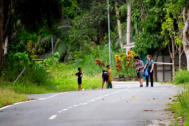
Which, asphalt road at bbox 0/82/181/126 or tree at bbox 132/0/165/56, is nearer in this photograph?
asphalt road at bbox 0/82/181/126

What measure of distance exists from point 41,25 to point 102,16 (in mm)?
40381

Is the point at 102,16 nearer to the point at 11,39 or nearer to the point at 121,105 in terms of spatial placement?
the point at 11,39

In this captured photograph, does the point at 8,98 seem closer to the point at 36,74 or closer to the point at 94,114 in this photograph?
the point at 94,114

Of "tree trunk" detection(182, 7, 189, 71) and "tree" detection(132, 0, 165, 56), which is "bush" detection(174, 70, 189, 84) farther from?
"tree" detection(132, 0, 165, 56)

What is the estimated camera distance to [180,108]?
43.8 ft

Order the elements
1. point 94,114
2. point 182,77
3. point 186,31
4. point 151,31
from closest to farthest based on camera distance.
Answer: point 94,114 < point 182,77 < point 186,31 < point 151,31

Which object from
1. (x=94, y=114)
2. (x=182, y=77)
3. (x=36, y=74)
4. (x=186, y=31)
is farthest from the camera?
(x=186, y=31)

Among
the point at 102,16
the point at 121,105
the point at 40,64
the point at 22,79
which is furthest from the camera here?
the point at 102,16

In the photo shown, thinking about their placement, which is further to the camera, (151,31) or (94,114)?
(151,31)

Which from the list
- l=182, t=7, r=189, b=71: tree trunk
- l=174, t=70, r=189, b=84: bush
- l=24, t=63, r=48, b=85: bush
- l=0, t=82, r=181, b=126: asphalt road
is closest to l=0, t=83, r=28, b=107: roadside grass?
l=0, t=82, r=181, b=126: asphalt road

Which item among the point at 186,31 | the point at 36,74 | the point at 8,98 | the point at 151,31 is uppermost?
the point at 151,31

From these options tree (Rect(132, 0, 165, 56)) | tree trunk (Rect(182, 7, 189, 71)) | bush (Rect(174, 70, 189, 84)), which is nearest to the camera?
bush (Rect(174, 70, 189, 84))

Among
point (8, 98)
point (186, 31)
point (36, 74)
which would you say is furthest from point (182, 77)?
point (8, 98)

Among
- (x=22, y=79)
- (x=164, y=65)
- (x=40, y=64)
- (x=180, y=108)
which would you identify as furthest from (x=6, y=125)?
(x=164, y=65)
